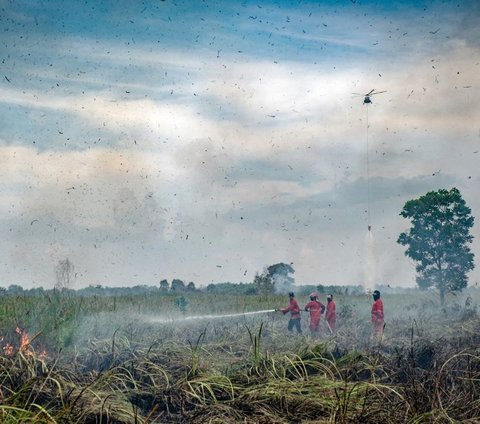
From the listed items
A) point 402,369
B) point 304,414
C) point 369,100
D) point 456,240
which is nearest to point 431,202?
point 456,240

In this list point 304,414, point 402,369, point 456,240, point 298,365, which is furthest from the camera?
point 456,240

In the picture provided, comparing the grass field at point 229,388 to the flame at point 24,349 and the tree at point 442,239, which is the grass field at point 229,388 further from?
the tree at point 442,239

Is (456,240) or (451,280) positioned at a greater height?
(456,240)

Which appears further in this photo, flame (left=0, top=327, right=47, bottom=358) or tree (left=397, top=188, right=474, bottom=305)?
tree (left=397, top=188, right=474, bottom=305)

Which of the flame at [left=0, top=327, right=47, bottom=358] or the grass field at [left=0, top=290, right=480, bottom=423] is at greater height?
the flame at [left=0, top=327, right=47, bottom=358]

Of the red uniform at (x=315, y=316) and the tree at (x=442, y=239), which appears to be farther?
the tree at (x=442, y=239)

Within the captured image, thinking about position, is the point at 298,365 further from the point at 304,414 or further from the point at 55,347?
the point at 55,347

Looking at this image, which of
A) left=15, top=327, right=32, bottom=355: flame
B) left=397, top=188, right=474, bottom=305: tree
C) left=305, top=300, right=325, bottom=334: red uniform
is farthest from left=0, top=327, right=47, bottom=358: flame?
left=397, top=188, right=474, bottom=305: tree

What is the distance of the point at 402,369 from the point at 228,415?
3.07 m

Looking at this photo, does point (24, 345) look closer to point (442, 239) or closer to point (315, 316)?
point (315, 316)

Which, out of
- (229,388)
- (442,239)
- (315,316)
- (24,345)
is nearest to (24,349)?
(24,345)

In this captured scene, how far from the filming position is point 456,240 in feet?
132

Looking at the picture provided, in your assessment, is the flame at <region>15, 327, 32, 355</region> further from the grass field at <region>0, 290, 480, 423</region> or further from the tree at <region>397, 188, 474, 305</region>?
the tree at <region>397, 188, 474, 305</region>

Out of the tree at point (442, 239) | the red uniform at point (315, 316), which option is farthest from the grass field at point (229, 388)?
the tree at point (442, 239)
